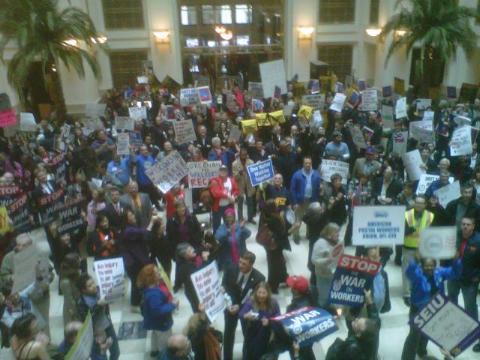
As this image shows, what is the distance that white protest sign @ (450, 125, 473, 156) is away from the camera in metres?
9.69

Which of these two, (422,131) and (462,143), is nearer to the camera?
(462,143)

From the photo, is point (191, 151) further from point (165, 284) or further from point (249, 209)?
point (165, 284)

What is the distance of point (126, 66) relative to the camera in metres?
23.5

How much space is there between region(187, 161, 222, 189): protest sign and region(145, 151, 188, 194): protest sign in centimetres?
38

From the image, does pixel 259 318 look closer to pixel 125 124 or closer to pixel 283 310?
pixel 283 310

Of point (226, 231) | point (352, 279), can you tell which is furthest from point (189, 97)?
point (352, 279)

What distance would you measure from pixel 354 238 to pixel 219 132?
277 inches

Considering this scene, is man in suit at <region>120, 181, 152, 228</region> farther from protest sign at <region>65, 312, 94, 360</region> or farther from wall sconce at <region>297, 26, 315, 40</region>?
wall sconce at <region>297, 26, 315, 40</region>

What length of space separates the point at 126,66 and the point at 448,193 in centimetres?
1900

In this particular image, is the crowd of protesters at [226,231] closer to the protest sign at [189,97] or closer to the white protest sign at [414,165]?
the white protest sign at [414,165]

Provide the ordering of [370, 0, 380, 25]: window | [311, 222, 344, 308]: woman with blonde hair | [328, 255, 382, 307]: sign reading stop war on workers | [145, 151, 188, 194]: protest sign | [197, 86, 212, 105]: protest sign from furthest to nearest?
[370, 0, 380, 25]: window
[197, 86, 212, 105]: protest sign
[145, 151, 188, 194]: protest sign
[311, 222, 344, 308]: woman with blonde hair
[328, 255, 382, 307]: sign reading stop war on workers

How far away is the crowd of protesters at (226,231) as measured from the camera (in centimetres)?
499

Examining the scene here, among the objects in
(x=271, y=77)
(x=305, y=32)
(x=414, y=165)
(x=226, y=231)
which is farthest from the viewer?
(x=305, y=32)

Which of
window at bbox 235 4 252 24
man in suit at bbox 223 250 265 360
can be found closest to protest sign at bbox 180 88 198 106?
man in suit at bbox 223 250 265 360
